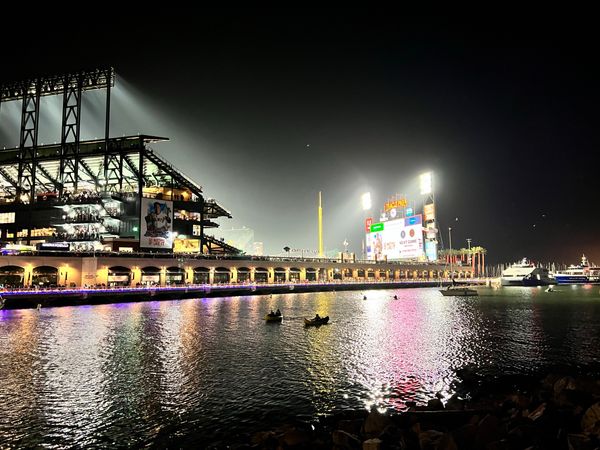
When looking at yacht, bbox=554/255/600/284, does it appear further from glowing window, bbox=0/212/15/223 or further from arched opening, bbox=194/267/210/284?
glowing window, bbox=0/212/15/223

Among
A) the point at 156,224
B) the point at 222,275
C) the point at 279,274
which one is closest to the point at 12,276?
the point at 156,224

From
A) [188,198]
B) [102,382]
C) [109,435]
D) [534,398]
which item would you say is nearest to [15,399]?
[102,382]

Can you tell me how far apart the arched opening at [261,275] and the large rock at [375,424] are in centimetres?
9939

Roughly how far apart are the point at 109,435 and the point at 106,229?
94457 millimetres

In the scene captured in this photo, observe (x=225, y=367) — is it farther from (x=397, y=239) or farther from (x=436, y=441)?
(x=397, y=239)

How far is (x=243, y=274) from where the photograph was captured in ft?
362

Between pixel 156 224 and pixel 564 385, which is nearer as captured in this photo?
pixel 564 385

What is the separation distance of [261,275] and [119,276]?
39025 mm

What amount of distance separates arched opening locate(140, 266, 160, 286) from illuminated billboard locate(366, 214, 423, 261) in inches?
3449

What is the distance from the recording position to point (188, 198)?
11319 cm

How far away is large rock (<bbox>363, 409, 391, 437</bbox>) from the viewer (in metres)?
12.7

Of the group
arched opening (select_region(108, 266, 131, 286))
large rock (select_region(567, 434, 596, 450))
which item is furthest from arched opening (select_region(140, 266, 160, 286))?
large rock (select_region(567, 434, 596, 450))

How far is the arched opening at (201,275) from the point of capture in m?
100

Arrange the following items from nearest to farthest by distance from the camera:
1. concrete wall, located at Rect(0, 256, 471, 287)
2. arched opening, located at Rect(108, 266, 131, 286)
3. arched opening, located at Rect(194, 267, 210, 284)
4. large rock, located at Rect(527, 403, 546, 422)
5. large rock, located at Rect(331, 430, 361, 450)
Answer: large rock, located at Rect(331, 430, 361, 450), large rock, located at Rect(527, 403, 546, 422), concrete wall, located at Rect(0, 256, 471, 287), arched opening, located at Rect(108, 266, 131, 286), arched opening, located at Rect(194, 267, 210, 284)
